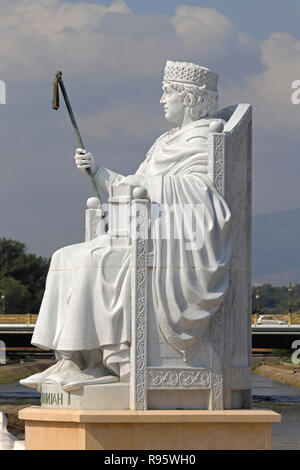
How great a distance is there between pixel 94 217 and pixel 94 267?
57.0 inches

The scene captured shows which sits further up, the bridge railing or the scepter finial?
the scepter finial

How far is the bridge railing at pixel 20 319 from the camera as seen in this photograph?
112 feet

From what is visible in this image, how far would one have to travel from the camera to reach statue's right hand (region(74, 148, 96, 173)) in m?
10.9

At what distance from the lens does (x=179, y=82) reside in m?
10.8

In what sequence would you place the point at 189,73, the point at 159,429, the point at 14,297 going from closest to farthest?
the point at 159,429 < the point at 189,73 < the point at 14,297

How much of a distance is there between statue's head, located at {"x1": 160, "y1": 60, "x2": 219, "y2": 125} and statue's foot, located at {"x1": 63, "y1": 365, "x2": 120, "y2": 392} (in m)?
2.61

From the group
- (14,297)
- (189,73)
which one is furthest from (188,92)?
(14,297)

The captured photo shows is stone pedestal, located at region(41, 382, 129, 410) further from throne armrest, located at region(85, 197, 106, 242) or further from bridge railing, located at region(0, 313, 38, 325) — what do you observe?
bridge railing, located at region(0, 313, 38, 325)

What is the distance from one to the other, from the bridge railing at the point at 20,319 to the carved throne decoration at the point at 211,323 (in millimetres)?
23793

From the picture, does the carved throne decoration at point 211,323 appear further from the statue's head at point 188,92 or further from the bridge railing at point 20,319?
the bridge railing at point 20,319

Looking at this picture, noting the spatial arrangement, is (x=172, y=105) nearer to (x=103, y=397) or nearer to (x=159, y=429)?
(x=103, y=397)

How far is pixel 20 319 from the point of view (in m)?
35.4

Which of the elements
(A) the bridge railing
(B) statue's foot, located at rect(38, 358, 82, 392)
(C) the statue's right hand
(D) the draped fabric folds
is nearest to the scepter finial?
(C) the statue's right hand

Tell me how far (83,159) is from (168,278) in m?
1.74
